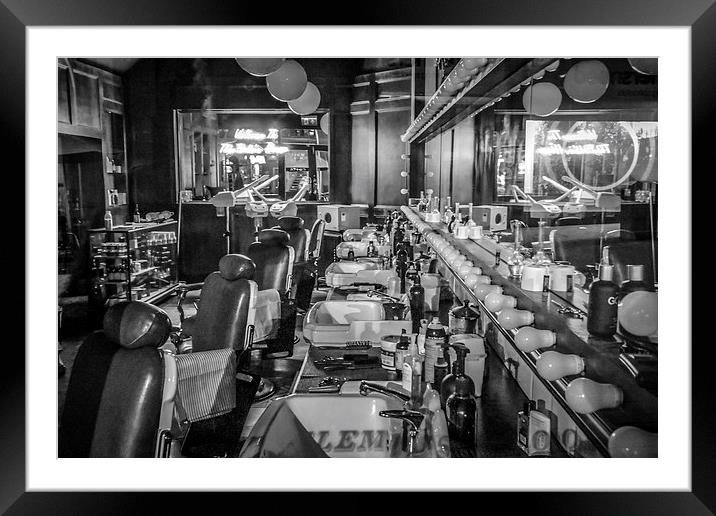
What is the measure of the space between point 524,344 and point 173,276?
707 centimetres

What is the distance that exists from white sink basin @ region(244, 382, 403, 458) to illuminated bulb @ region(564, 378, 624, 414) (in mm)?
872

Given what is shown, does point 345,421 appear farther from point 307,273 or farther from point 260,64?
point 307,273

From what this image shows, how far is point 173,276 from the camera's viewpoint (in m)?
7.93

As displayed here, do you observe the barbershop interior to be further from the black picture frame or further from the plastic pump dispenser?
the black picture frame

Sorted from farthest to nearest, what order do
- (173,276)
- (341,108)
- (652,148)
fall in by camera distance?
1. (341,108)
2. (173,276)
3. (652,148)

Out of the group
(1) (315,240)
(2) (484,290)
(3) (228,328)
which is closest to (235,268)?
(3) (228,328)

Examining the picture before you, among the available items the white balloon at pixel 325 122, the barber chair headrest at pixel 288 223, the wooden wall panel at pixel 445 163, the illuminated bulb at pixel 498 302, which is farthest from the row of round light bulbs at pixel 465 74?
the white balloon at pixel 325 122

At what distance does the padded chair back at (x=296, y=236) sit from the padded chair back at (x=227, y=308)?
246 cm

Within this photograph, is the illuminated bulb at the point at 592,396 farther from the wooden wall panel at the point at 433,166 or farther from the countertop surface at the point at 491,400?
the wooden wall panel at the point at 433,166

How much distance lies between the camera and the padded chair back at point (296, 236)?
582 centimetres

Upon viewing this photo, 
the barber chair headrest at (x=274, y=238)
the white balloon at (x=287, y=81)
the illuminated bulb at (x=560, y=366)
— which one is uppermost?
the white balloon at (x=287, y=81)
